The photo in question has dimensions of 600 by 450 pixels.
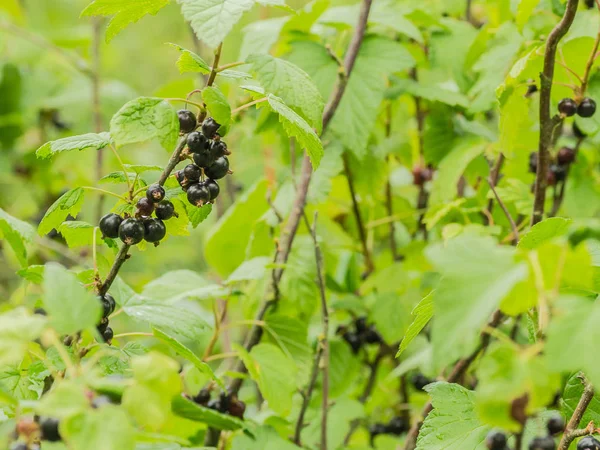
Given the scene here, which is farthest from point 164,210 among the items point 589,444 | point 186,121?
point 589,444

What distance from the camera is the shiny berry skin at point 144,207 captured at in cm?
93

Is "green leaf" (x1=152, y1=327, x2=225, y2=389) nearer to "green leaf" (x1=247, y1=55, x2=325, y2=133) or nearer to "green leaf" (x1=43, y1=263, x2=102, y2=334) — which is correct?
"green leaf" (x1=43, y1=263, x2=102, y2=334)

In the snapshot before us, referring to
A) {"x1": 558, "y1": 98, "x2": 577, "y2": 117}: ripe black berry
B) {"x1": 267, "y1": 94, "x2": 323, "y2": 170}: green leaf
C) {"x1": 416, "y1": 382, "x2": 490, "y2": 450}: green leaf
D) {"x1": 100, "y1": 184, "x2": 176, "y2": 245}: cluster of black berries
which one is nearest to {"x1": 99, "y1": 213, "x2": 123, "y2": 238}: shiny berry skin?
{"x1": 100, "y1": 184, "x2": 176, "y2": 245}: cluster of black berries

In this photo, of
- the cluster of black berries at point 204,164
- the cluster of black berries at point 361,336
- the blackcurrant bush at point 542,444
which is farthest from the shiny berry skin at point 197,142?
the cluster of black berries at point 361,336

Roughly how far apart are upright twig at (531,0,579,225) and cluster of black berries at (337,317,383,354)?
2.37 ft

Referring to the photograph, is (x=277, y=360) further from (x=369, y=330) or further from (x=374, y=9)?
(x=374, y=9)

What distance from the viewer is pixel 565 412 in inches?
39.7

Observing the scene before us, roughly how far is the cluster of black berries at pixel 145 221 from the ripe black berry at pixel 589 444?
1.92 feet

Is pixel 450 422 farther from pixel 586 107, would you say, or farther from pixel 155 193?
pixel 586 107

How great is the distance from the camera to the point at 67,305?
2.01ft

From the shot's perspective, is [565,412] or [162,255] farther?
[162,255]

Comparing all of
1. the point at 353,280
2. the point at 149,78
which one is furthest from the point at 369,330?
the point at 149,78

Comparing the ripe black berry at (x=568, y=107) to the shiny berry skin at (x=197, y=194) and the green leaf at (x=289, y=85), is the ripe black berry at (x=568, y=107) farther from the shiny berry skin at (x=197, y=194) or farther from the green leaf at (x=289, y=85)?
the shiny berry skin at (x=197, y=194)

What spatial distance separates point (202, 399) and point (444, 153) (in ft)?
2.92
